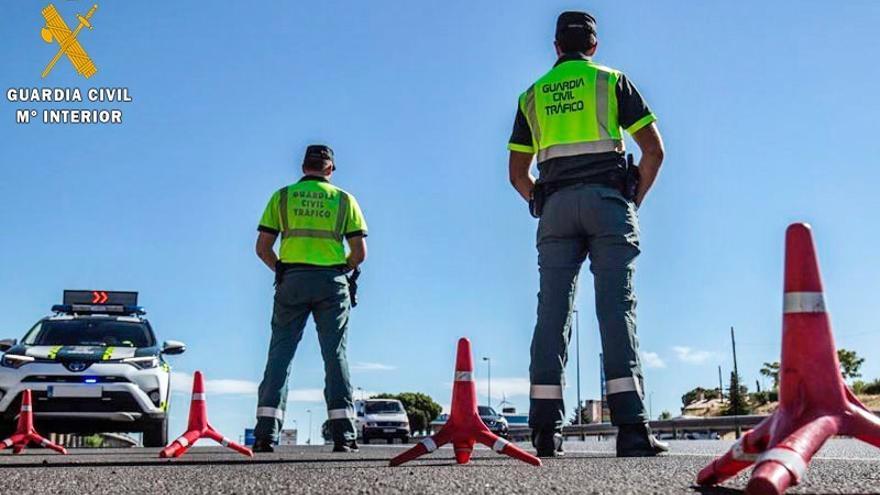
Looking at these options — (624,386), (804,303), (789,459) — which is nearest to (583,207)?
(624,386)

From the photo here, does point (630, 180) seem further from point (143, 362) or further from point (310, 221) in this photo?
point (143, 362)

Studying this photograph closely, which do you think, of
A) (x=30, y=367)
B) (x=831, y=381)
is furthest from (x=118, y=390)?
(x=831, y=381)

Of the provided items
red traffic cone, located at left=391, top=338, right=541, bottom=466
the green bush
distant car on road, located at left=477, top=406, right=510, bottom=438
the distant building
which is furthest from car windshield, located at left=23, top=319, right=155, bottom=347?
the distant building

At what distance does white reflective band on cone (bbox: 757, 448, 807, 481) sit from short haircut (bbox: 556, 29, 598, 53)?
3.71 metres

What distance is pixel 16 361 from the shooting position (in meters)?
9.98

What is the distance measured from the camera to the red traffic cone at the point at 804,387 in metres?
2.87

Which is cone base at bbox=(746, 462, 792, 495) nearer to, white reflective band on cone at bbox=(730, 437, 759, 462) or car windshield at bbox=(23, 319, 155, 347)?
white reflective band on cone at bbox=(730, 437, 759, 462)

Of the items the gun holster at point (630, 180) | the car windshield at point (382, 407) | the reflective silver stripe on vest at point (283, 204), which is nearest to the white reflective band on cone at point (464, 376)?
the gun holster at point (630, 180)

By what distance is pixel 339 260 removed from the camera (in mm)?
7941

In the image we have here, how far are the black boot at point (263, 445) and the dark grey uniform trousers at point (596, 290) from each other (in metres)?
2.87

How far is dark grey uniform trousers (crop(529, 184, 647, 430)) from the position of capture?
17.2ft

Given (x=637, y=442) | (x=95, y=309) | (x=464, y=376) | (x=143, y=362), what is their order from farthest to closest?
(x=95, y=309)
(x=143, y=362)
(x=464, y=376)
(x=637, y=442)

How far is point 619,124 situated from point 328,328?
319cm

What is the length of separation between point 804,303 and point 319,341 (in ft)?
17.2
